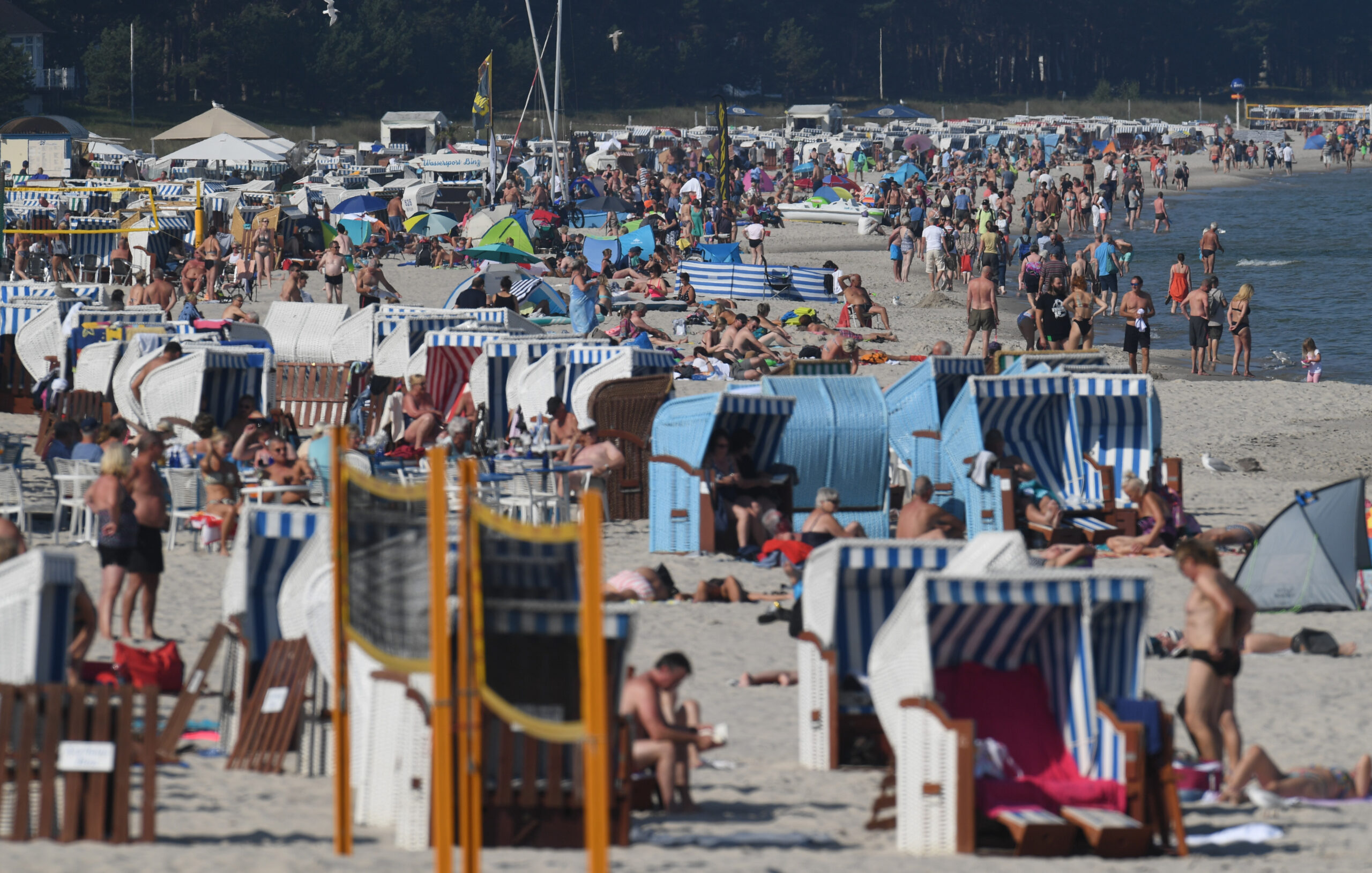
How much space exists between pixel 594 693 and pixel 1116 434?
8.76 meters

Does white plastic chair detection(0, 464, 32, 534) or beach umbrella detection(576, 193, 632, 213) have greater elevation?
beach umbrella detection(576, 193, 632, 213)

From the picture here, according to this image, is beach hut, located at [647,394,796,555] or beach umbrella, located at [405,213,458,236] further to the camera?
beach umbrella, located at [405,213,458,236]

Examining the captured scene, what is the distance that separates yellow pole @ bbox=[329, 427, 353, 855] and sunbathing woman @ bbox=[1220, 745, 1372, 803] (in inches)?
136

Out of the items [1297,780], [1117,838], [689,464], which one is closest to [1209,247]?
[689,464]

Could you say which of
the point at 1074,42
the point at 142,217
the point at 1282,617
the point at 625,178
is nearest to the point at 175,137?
the point at 142,217

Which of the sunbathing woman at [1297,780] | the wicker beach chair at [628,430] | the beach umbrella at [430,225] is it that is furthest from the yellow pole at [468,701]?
the beach umbrella at [430,225]

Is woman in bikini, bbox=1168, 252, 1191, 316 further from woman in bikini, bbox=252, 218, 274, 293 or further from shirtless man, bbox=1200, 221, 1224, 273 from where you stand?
woman in bikini, bbox=252, 218, 274, 293

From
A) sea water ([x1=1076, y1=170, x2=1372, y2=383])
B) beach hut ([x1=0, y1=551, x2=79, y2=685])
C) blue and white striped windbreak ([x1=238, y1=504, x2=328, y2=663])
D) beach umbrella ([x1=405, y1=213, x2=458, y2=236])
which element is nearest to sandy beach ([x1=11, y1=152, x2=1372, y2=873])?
blue and white striped windbreak ([x1=238, y1=504, x2=328, y2=663])

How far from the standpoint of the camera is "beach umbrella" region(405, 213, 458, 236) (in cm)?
3300

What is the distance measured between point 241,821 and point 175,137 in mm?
33968

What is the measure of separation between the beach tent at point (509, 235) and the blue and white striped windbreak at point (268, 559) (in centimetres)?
2219

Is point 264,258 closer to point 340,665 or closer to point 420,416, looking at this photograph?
point 420,416

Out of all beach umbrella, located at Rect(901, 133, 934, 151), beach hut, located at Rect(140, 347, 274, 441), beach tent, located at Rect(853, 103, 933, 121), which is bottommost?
beach hut, located at Rect(140, 347, 274, 441)

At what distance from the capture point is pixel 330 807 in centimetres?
645
